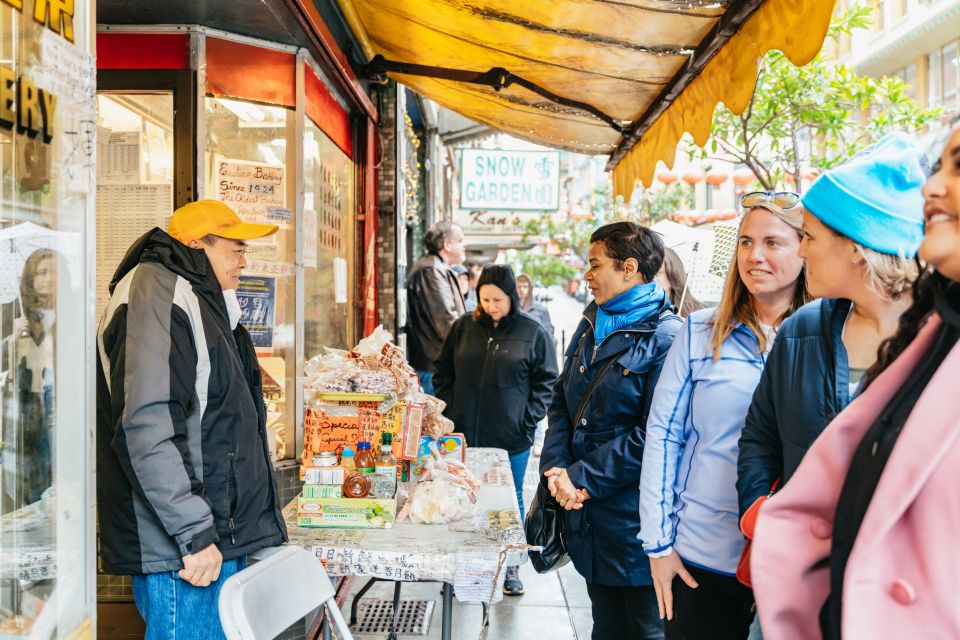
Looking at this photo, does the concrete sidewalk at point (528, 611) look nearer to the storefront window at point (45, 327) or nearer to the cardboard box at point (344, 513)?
the cardboard box at point (344, 513)

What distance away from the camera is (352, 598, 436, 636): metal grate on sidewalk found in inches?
171

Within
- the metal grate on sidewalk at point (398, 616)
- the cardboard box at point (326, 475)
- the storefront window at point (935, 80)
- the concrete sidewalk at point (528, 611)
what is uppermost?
the storefront window at point (935, 80)

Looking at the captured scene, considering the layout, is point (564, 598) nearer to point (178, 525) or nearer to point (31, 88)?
point (178, 525)

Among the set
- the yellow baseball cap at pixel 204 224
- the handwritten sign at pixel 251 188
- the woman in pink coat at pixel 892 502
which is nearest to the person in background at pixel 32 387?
the yellow baseball cap at pixel 204 224

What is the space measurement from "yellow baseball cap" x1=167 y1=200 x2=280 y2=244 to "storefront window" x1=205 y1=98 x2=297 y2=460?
177 cm

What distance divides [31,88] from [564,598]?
4.49m

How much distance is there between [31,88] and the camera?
160 centimetres

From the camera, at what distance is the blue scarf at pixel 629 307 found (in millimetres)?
3047

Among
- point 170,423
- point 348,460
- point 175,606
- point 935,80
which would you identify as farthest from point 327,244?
point 935,80

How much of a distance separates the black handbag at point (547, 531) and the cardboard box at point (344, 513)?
63 cm

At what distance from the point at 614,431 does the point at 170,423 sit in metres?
1.64

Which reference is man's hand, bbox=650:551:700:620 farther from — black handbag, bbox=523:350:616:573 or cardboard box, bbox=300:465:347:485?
cardboard box, bbox=300:465:347:485

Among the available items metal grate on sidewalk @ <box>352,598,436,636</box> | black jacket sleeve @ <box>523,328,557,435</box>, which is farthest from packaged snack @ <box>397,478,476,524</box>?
black jacket sleeve @ <box>523,328,557,435</box>

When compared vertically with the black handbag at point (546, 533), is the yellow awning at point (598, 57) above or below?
above
